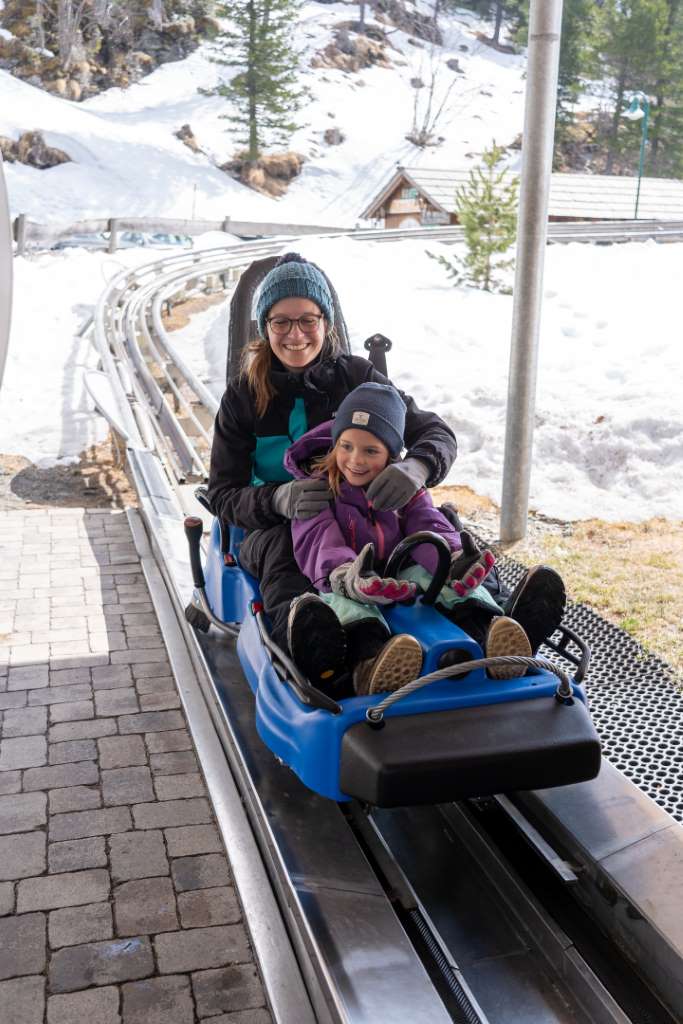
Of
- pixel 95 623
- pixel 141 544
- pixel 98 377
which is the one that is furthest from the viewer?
pixel 98 377

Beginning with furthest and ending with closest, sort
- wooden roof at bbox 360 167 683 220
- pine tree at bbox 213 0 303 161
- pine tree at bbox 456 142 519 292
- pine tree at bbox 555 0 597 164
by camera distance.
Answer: pine tree at bbox 213 0 303 161 < pine tree at bbox 555 0 597 164 < wooden roof at bbox 360 167 683 220 < pine tree at bbox 456 142 519 292

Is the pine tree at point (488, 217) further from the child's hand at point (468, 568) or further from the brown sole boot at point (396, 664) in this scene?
the brown sole boot at point (396, 664)

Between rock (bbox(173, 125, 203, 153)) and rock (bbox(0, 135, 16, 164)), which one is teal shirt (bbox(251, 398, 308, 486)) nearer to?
rock (bbox(0, 135, 16, 164))

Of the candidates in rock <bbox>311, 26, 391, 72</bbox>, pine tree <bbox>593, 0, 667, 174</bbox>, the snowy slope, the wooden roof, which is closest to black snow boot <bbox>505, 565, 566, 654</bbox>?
the wooden roof

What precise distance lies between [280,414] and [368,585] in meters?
1.00

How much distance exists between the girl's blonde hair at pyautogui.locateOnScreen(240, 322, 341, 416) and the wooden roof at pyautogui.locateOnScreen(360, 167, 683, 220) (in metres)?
19.0

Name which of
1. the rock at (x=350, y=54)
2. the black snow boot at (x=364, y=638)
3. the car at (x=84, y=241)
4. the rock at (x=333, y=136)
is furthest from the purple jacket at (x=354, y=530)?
the rock at (x=350, y=54)

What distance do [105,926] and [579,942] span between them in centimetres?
113

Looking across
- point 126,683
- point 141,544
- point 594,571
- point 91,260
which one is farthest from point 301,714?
point 91,260

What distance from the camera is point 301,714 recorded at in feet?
7.95

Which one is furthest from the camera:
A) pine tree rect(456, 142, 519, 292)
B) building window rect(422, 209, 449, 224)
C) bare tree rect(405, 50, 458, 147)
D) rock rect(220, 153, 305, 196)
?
bare tree rect(405, 50, 458, 147)

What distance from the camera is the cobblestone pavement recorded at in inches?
87.3

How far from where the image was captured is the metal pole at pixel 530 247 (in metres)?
4.66

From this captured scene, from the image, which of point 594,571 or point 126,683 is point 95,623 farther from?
point 594,571
